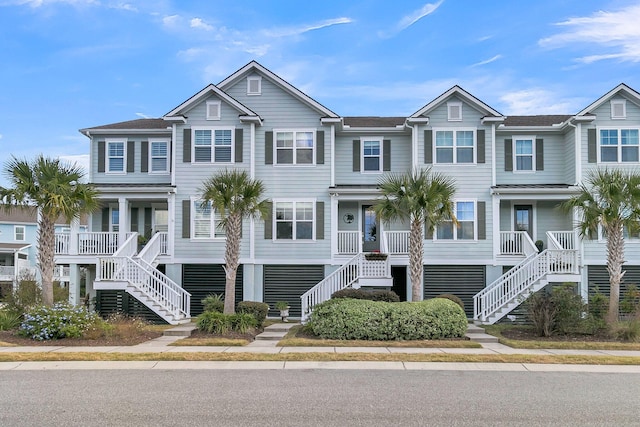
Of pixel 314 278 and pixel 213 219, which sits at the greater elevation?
pixel 213 219

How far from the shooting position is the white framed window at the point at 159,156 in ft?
81.8

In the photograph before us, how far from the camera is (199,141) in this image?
77.2ft

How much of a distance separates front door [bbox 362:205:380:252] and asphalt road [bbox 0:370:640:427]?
13.5 m

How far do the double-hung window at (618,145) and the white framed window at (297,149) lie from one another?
38.3 ft

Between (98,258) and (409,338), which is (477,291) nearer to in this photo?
(409,338)

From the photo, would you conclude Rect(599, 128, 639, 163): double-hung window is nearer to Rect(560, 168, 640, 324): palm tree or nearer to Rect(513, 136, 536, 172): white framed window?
Rect(513, 136, 536, 172): white framed window

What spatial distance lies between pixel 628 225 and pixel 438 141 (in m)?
8.29

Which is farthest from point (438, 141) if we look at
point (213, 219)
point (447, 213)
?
point (213, 219)

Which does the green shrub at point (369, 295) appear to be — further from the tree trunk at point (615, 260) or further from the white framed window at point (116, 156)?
the white framed window at point (116, 156)

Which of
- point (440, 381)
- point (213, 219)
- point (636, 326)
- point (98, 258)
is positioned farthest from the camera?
point (213, 219)

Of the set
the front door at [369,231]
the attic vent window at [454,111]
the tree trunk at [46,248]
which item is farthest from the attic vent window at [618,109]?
the tree trunk at [46,248]

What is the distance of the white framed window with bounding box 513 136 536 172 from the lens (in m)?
24.6

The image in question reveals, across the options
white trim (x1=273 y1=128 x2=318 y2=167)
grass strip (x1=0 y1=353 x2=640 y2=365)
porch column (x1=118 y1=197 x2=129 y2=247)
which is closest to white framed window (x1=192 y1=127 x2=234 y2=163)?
white trim (x1=273 y1=128 x2=318 y2=167)

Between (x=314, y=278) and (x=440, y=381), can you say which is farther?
(x=314, y=278)
